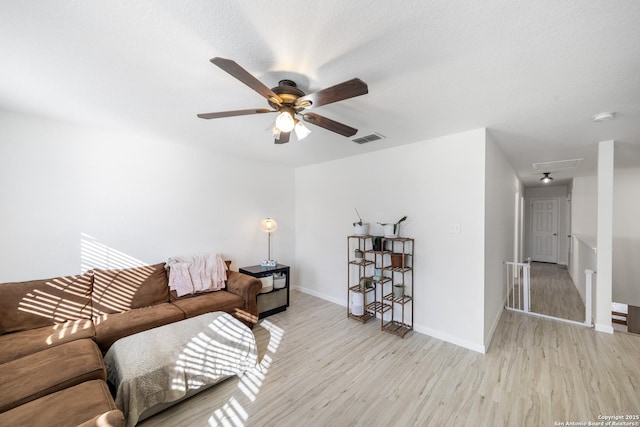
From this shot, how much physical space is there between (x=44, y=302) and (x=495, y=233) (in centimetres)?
490

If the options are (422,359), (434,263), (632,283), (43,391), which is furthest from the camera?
(632,283)

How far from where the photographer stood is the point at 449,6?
1148 millimetres

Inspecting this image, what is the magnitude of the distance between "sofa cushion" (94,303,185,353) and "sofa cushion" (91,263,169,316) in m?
0.09

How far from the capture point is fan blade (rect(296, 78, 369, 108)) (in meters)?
1.37

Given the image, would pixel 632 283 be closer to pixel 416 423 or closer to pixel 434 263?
pixel 434 263

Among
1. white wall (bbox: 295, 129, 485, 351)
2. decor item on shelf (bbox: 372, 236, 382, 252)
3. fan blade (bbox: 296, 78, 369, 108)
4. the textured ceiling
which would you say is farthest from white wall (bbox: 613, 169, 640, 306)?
fan blade (bbox: 296, 78, 369, 108)

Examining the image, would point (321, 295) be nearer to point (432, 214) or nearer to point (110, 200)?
point (432, 214)

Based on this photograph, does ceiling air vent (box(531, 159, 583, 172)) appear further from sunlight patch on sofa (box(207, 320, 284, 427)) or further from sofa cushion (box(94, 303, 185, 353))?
sofa cushion (box(94, 303, 185, 353))

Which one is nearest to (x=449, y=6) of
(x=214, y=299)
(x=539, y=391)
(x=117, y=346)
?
(x=539, y=391)

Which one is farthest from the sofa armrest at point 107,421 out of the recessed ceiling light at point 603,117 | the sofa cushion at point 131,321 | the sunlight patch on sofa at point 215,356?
the recessed ceiling light at point 603,117

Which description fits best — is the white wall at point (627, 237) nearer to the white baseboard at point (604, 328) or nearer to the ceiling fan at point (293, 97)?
the white baseboard at point (604, 328)

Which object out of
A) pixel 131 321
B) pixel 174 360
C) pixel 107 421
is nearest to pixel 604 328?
pixel 174 360

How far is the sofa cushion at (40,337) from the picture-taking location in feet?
6.14

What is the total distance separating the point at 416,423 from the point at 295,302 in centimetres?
261
